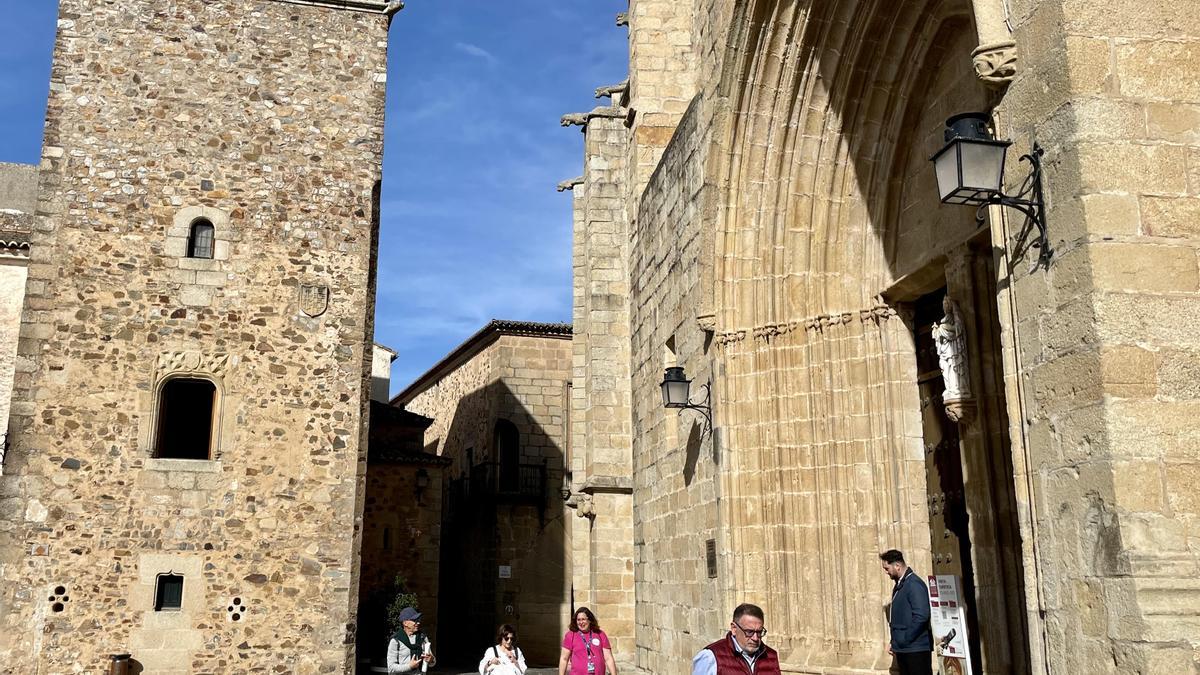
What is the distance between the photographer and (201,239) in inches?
507

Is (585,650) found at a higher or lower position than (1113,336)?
lower

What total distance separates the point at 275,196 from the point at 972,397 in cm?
Result: 945

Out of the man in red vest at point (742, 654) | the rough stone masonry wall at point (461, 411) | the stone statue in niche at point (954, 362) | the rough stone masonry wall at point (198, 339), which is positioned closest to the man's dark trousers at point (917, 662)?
the stone statue in niche at point (954, 362)

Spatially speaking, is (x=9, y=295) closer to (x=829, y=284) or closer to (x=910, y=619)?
(x=829, y=284)

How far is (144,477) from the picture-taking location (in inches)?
470

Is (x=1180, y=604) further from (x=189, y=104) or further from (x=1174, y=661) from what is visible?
(x=189, y=104)

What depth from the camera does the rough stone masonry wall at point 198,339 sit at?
11609mm

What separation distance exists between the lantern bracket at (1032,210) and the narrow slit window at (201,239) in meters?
10.5

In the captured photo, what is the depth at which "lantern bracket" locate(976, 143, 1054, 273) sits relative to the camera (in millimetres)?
4352

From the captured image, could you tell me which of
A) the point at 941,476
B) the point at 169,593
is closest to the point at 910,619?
the point at 941,476

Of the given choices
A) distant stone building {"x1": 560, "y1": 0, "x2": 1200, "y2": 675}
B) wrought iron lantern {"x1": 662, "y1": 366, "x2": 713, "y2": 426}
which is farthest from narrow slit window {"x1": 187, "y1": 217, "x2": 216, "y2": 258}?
wrought iron lantern {"x1": 662, "y1": 366, "x2": 713, "y2": 426}

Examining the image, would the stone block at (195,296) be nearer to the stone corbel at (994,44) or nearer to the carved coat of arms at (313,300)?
the carved coat of arms at (313,300)

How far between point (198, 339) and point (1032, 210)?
10.4 meters

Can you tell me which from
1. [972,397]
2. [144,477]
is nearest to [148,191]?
[144,477]
